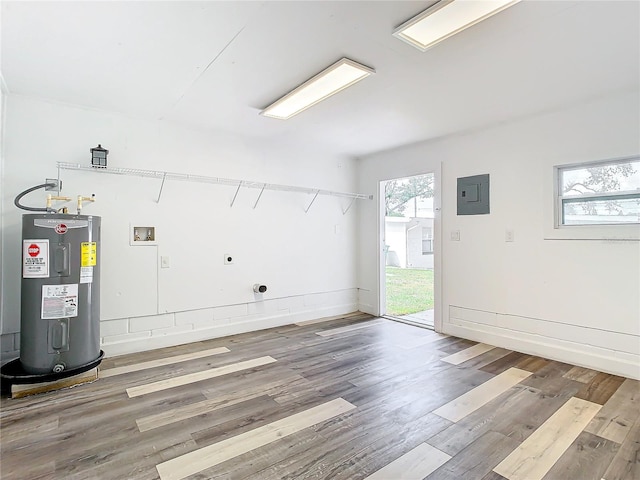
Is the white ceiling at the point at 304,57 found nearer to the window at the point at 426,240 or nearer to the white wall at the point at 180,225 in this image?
the white wall at the point at 180,225

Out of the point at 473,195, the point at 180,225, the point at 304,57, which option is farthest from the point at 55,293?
the point at 473,195

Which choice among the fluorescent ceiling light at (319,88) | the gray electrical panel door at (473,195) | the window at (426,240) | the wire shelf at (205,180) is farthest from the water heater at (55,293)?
the window at (426,240)

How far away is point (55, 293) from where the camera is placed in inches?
100.0

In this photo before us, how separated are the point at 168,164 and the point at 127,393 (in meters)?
2.26

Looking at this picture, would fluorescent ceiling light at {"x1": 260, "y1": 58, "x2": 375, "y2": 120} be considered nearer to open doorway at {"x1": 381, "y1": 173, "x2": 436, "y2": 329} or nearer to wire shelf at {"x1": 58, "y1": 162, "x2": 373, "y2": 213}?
wire shelf at {"x1": 58, "y1": 162, "x2": 373, "y2": 213}

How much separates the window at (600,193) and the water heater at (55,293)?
432 cm

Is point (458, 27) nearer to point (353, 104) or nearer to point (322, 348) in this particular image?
point (353, 104)

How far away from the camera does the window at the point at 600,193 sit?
2904 millimetres

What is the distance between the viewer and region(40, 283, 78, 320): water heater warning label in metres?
2.51

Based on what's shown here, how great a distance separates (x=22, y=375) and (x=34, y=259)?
2.78 ft

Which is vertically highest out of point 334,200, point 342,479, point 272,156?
point 272,156

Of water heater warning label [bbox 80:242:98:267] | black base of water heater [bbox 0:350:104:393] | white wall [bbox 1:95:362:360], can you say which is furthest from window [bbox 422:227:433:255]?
black base of water heater [bbox 0:350:104:393]

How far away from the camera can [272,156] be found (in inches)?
172

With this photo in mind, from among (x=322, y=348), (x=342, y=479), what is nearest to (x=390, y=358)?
(x=322, y=348)
